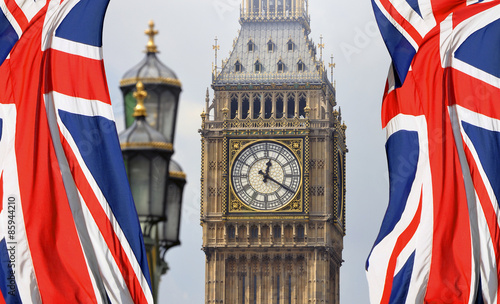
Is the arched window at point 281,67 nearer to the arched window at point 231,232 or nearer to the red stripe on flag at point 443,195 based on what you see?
the arched window at point 231,232

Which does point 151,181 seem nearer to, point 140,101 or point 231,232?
point 140,101

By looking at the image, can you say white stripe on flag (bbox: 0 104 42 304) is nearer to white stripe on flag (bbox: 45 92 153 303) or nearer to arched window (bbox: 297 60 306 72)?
white stripe on flag (bbox: 45 92 153 303)

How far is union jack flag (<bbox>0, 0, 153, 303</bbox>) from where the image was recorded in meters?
29.5

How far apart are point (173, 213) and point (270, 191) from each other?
7582 centimetres

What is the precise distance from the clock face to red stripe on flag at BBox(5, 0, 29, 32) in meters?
68.2

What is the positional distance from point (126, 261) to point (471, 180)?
10191 mm

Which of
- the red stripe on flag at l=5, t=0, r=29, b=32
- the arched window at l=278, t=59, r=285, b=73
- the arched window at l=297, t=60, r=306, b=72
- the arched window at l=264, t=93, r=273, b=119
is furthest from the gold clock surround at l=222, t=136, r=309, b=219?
the red stripe on flag at l=5, t=0, r=29, b=32

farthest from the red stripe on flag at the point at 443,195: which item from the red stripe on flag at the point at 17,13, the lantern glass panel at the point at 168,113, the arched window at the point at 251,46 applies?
the arched window at the point at 251,46

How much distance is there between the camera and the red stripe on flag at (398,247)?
35.2m

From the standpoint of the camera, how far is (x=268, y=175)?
9962 cm

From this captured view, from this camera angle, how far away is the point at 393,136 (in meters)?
36.6

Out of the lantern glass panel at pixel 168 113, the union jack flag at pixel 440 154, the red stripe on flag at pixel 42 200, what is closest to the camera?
the lantern glass panel at pixel 168 113

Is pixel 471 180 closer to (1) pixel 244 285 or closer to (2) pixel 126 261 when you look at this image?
(2) pixel 126 261

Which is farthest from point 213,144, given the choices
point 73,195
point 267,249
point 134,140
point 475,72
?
point 134,140
